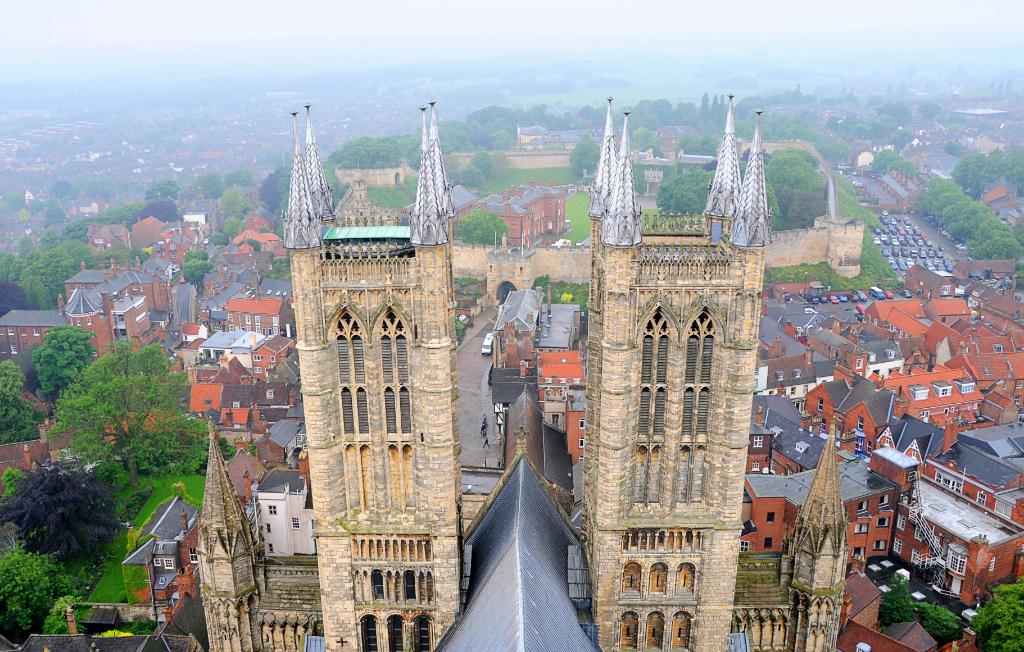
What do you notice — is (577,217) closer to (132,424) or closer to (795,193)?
(795,193)

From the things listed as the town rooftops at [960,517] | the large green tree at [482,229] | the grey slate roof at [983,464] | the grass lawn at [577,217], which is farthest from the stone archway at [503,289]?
the town rooftops at [960,517]

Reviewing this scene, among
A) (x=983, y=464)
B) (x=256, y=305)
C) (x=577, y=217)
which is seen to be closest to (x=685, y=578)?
(x=983, y=464)

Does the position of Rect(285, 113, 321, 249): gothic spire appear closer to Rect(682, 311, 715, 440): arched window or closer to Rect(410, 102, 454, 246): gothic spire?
Rect(410, 102, 454, 246): gothic spire

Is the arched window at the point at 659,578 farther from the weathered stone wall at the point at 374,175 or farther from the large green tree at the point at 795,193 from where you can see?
the weathered stone wall at the point at 374,175

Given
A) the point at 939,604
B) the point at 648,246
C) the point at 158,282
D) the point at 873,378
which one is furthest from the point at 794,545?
the point at 158,282

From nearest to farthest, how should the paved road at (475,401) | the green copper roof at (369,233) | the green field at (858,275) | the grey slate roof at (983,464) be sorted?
the green copper roof at (369,233), the grey slate roof at (983,464), the paved road at (475,401), the green field at (858,275)

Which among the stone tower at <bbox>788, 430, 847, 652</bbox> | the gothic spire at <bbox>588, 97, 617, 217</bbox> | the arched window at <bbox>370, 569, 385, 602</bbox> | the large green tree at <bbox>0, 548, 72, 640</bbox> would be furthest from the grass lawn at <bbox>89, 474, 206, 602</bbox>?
the gothic spire at <bbox>588, 97, 617, 217</bbox>
